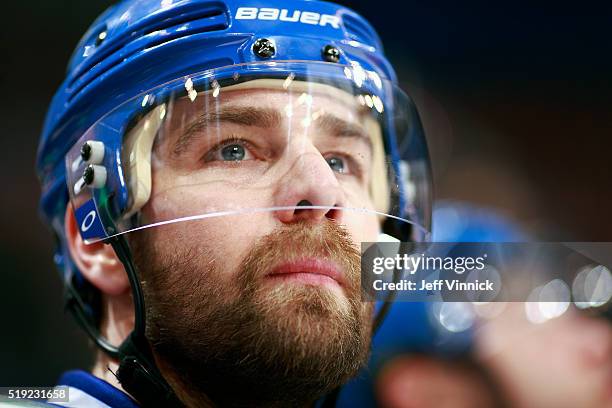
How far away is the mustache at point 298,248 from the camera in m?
1.48

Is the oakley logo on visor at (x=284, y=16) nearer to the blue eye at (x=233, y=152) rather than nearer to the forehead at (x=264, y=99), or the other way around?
the forehead at (x=264, y=99)

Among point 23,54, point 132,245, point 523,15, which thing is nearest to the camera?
point 132,245

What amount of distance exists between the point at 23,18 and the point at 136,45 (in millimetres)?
1487

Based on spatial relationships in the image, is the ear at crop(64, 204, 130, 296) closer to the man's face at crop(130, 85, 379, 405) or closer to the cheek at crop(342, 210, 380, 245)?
the man's face at crop(130, 85, 379, 405)

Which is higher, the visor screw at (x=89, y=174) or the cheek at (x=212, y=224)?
the visor screw at (x=89, y=174)

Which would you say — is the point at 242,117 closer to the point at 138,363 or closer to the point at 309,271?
the point at 309,271

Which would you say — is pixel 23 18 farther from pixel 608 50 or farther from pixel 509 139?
pixel 608 50

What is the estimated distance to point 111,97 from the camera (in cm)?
172

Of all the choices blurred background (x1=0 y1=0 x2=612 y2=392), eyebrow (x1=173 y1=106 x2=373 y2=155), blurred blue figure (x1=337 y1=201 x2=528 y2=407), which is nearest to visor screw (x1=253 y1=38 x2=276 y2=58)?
eyebrow (x1=173 y1=106 x2=373 y2=155)

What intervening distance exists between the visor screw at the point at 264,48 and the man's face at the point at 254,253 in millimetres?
78

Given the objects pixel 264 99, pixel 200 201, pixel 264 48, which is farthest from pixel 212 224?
pixel 264 48

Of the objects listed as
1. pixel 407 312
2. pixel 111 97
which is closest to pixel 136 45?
pixel 111 97

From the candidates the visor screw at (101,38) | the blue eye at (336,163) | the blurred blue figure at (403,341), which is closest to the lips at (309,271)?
the blue eye at (336,163)

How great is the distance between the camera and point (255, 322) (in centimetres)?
148
